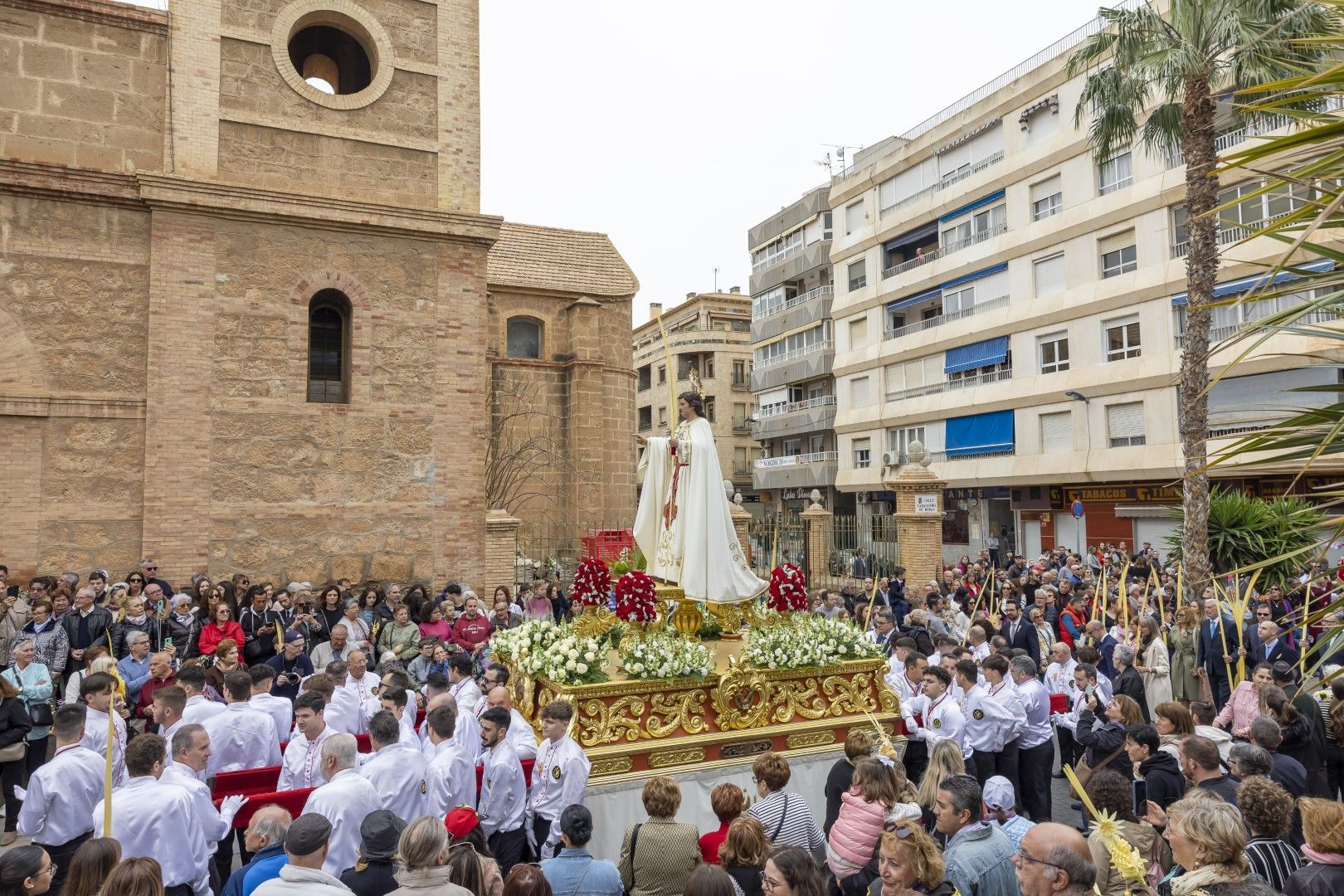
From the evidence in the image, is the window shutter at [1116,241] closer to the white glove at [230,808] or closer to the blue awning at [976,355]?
the blue awning at [976,355]

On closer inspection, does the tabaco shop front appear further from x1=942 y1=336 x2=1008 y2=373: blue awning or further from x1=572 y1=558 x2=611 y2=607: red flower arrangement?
x1=572 y1=558 x2=611 y2=607: red flower arrangement

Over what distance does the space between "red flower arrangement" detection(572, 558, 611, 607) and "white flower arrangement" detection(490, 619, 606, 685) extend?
0.33 metres

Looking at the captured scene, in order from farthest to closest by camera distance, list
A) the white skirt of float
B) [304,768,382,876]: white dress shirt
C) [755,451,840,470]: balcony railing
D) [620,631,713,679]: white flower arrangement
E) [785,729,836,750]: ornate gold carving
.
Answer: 1. [755,451,840,470]: balcony railing
2. [785,729,836,750]: ornate gold carving
3. [620,631,713,679]: white flower arrangement
4. the white skirt of float
5. [304,768,382,876]: white dress shirt

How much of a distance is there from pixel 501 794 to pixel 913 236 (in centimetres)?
3292

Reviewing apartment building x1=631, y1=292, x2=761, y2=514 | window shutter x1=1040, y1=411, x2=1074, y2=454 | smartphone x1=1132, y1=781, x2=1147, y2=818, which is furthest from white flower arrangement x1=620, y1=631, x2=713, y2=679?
apartment building x1=631, y1=292, x2=761, y2=514

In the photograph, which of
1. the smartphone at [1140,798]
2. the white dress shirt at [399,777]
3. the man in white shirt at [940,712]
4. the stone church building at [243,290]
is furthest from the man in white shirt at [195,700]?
the stone church building at [243,290]

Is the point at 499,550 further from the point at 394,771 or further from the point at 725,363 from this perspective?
the point at 725,363

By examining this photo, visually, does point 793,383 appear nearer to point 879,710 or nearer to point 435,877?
point 879,710

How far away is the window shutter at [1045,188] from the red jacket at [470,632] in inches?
989

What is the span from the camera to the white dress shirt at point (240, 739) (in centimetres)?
664

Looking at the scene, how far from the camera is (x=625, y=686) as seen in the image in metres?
7.26

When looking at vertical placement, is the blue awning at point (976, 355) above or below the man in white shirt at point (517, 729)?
above

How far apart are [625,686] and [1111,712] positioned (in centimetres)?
377

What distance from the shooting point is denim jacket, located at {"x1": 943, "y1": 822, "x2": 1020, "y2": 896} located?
4.30m
